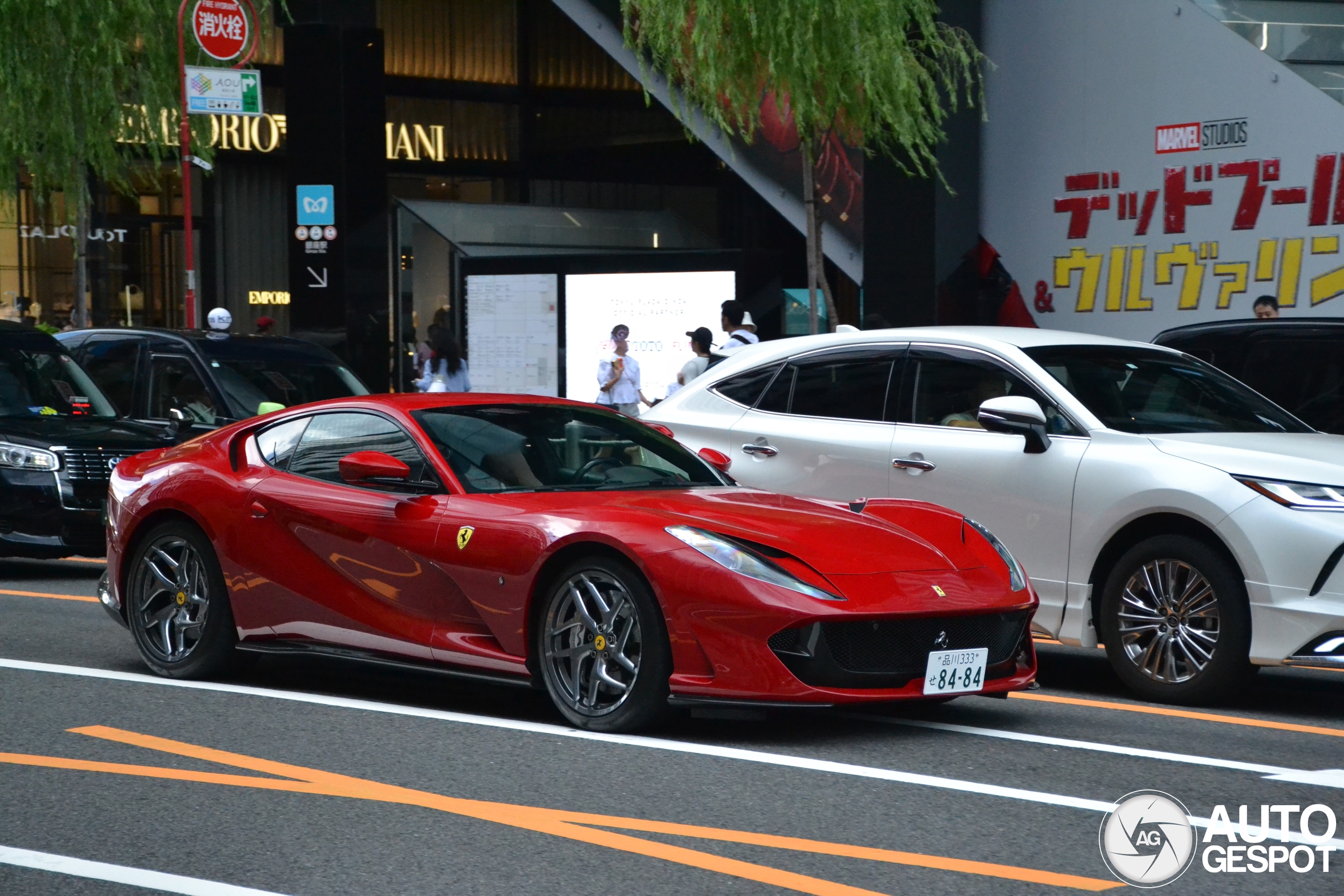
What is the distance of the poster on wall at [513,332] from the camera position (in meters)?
20.0

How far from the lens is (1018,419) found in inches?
310

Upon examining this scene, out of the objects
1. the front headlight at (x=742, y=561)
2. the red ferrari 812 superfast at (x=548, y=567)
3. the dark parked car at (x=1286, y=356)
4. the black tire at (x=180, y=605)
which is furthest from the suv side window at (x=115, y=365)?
the front headlight at (x=742, y=561)

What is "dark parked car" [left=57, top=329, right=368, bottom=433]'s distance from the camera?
1322 centimetres

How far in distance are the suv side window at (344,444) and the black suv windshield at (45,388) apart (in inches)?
235

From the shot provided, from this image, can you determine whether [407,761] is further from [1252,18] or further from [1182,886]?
[1252,18]

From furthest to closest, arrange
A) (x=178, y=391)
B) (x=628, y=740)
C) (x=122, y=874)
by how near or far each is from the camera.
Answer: (x=178, y=391) → (x=628, y=740) → (x=122, y=874)

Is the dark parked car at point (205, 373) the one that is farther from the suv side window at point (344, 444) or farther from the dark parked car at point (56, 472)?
the suv side window at point (344, 444)

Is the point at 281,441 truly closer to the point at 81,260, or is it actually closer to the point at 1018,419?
the point at 1018,419

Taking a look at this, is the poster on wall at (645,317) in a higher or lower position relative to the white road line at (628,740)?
higher

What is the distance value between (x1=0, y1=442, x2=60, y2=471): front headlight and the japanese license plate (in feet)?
25.8

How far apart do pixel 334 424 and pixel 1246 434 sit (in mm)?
4056

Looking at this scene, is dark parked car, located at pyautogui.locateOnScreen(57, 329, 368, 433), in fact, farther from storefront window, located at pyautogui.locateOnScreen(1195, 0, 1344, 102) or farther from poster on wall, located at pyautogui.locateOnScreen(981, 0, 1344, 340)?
storefront window, located at pyautogui.locateOnScreen(1195, 0, 1344, 102)

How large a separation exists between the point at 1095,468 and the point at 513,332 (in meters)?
13.1

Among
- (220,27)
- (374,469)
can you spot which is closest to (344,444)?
(374,469)
